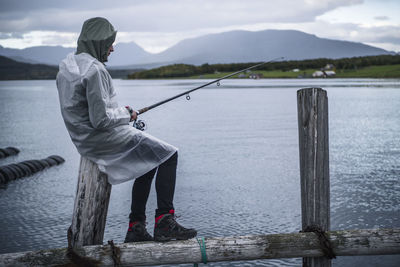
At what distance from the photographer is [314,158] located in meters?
4.05

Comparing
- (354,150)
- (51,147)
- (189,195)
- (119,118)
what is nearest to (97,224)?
(119,118)

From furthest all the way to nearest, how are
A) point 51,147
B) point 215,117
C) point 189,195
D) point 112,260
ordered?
point 215,117 → point 51,147 → point 189,195 → point 112,260

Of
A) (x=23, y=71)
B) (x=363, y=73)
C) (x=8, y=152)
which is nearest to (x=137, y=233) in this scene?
(x=8, y=152)

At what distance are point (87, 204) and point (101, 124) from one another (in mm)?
724

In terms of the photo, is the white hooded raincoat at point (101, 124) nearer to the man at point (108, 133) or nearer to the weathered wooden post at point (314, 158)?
the man at point (108, 133)

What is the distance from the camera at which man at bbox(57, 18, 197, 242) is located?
148 inches

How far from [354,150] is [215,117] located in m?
12.0

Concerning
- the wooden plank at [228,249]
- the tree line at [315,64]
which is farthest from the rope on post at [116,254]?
the tree line at [315,64]

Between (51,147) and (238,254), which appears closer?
(238,254)

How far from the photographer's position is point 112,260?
12.6 ft

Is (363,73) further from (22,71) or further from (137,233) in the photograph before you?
(22,71)

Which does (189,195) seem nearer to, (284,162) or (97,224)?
(284,162)

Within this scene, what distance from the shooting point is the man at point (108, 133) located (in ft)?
12.3

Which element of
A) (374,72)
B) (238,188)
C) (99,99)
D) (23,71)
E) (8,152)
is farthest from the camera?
(23,71)
